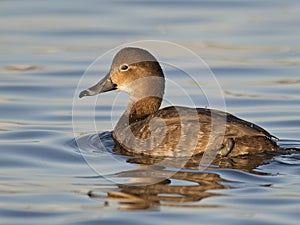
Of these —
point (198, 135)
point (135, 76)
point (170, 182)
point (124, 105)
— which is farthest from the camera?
point (124, 105)

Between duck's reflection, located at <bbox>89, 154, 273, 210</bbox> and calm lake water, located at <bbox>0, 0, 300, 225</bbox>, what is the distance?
0.01 m

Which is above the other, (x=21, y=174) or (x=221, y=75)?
(x=221, y=75)

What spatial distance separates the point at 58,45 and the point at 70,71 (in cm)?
135

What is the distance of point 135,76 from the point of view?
36.1 ft

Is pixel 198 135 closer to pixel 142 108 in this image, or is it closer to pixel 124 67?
pixel 142 108

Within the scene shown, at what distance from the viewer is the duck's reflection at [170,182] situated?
326 inches

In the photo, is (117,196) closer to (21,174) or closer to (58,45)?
(21,174)

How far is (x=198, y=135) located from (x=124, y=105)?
10.7ft

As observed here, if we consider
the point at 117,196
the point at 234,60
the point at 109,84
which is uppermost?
the point at 234,60

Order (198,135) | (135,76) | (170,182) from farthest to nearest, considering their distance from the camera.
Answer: (135,76), (198,135), (170,182)

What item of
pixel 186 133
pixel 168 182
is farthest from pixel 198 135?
pixel 168 182

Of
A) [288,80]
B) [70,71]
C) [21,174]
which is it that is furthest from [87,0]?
[21,174]

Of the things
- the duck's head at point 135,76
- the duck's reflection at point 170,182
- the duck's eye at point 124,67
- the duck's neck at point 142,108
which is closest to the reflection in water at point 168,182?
the duck's reflection at point 170,182

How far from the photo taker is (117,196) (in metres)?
8.46
